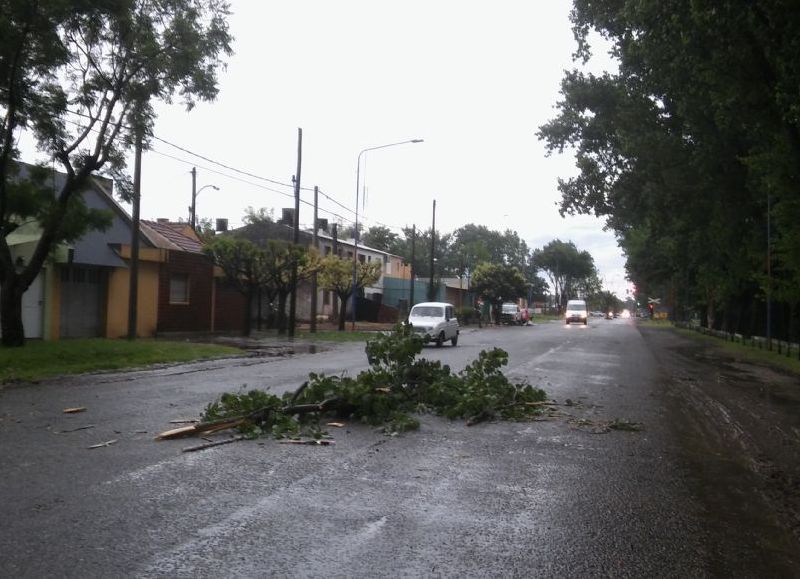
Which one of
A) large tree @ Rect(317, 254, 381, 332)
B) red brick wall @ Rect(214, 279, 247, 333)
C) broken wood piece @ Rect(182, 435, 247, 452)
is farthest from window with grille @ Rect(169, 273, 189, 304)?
broken wood piece @ Rect(182, 435, 247, 452)

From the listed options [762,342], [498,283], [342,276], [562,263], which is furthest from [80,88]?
[562,263]

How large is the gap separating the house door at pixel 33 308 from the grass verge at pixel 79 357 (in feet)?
16.5

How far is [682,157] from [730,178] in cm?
241

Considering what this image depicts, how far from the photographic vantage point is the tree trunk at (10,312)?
1659cm

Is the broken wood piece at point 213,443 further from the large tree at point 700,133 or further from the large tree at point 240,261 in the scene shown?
the large tree at point 240,261

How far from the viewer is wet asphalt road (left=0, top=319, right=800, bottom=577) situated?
176 inches

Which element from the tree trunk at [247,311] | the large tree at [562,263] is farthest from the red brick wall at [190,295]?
the large tree at [562,263]

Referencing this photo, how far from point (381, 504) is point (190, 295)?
25766mm

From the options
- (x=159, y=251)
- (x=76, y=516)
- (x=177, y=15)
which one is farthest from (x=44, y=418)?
(x=159, y=251)

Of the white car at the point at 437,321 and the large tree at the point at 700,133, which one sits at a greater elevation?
the large tree at the point at 700,133

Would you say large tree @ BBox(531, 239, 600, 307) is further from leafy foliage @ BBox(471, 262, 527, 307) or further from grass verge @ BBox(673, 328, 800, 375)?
grass verge @ BBox(673, 328, 800, 375)

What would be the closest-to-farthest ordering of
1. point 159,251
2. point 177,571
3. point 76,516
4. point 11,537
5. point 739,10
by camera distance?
point 177,571 → point 11,537 → point 76,516 → point 739,10 → point 159,251

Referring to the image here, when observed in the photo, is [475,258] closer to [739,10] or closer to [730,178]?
[730,178]

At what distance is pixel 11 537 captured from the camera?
15.4ft
